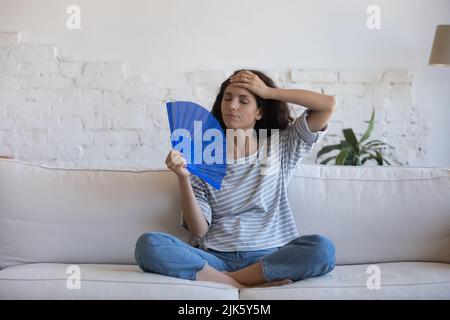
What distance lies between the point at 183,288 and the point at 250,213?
1.41ft

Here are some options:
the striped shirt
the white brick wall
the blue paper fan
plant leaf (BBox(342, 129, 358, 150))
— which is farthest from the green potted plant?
the blue paper fan

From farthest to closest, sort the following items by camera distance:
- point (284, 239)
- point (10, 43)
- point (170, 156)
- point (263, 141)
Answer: point (10, 43)
point (263, 141)
point (284, 239)
point (170, 156)

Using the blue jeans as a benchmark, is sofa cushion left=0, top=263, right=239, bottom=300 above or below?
below

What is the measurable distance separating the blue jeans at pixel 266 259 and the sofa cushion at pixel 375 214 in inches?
10.5

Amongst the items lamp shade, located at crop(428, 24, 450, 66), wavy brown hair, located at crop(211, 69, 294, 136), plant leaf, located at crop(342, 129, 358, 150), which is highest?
lamp shade, located at crop(428, 24, 450, 66)

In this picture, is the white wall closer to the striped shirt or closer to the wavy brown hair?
the wavy brown hair

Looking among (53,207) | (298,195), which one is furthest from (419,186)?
(53,207)

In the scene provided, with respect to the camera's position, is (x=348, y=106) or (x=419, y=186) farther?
(x=348, y=106)

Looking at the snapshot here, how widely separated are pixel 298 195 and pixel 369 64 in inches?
68.5

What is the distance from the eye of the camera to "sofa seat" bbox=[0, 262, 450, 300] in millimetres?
1853

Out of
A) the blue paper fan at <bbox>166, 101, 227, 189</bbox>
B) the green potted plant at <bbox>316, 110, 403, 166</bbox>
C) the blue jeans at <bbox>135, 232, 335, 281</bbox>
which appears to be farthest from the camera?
the green potted plant at <bbox>316, 110, 403, 166</bbox>

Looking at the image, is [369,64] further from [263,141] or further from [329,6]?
[263,141]
